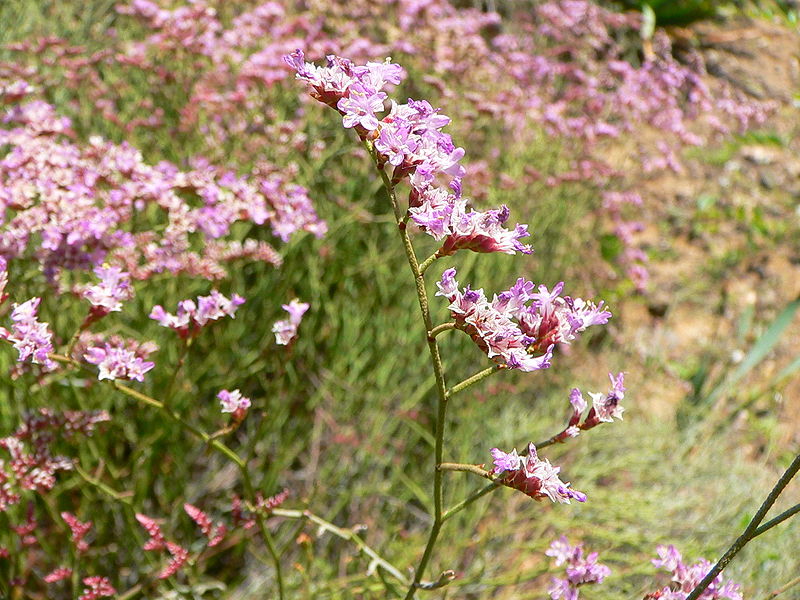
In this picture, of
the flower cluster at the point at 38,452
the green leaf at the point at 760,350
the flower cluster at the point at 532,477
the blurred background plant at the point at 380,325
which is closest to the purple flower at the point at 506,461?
the flower cluster at the point at 532,477

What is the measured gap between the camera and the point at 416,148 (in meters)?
0.96

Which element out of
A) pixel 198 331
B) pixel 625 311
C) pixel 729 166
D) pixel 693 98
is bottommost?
pixel 625 311

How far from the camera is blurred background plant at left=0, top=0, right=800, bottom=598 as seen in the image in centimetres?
→ 205

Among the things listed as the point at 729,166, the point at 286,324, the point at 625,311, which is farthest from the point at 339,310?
the point at 729,166

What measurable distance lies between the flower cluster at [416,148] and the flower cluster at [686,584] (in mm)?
587

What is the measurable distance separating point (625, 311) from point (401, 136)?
3.49 m

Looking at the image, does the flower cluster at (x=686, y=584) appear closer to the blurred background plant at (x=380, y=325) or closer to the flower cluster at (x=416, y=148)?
the blurred background plant at (x=380, y=325)

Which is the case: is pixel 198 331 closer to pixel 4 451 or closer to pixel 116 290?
pixel 116 290

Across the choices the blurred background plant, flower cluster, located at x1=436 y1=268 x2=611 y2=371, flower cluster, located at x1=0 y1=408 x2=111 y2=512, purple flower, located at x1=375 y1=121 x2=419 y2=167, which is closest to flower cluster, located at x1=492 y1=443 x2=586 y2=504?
flower cluster, located at x1=436 y1=268 x2=611 y2=371

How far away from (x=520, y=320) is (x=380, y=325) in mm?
1646

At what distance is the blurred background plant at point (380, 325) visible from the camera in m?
2.05

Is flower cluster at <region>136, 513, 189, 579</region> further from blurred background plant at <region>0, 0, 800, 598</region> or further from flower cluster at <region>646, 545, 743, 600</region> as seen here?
flower cluster at <region>646, 545, 743, 600</region>

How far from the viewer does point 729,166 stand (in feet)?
16.7

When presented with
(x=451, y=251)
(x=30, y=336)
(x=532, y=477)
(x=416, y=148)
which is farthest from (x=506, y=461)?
(x=30, y=336)
